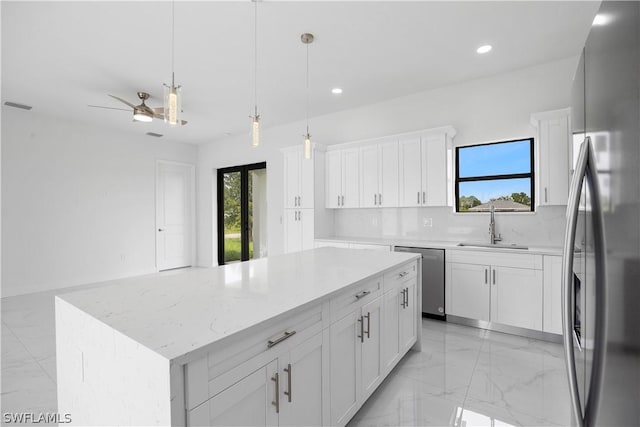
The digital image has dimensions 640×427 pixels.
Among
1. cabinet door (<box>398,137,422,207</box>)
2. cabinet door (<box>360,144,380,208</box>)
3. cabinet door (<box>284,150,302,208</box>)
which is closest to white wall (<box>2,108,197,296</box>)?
cabinet door (<box>284,150,302,208</box>)

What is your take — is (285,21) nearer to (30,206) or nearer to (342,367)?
(342,367)

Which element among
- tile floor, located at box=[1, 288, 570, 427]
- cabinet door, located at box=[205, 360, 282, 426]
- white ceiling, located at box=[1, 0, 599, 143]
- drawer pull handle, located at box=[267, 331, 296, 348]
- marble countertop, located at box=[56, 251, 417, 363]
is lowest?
tile floor, located at box=[1, 288, 570, 427]

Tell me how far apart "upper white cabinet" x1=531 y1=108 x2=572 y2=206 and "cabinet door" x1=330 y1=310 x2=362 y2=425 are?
281 centimetres

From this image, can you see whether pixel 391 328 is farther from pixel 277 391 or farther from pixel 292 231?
pixel 292 231

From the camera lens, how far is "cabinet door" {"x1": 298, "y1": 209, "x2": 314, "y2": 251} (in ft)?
16.0

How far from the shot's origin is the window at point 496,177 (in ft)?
12.0

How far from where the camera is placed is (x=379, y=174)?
4469 millimetres

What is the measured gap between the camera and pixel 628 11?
1.79 ft

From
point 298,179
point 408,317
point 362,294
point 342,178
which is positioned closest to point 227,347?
point 362,294

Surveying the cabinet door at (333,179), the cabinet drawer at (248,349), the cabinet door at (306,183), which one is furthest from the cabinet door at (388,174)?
the cabinet drawer at (248,349)

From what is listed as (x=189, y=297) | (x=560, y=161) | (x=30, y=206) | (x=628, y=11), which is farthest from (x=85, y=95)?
(x=560, y=161)

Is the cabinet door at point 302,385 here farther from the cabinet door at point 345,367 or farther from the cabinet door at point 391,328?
the cabinet door at point 391,328

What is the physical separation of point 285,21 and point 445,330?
140 inches

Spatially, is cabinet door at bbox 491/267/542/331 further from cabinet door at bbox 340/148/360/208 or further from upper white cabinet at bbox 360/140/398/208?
cabinet door at bbox 340/148/360/208
